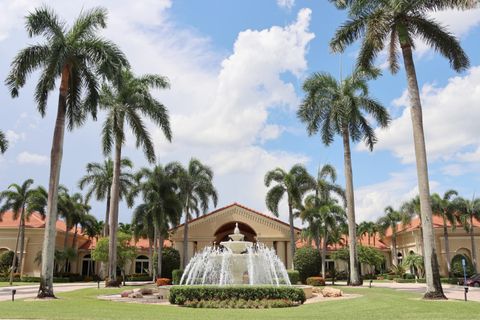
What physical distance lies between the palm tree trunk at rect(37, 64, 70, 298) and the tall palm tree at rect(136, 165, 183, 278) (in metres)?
18.9

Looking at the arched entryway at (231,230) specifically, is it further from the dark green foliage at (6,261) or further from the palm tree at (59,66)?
the palm tree at (59,66)

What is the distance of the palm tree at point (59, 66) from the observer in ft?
64.8

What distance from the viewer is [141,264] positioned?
2285 inches

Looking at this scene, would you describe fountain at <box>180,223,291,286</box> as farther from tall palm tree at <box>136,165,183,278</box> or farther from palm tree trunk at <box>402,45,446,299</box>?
tall palm tree at <box>136,165,183,278</box>

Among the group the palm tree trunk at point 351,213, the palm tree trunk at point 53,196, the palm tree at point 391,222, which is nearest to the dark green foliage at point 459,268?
the palm tree at point 391,222

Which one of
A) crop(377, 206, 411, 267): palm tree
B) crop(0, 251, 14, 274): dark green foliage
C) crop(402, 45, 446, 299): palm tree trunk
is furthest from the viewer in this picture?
crop(377, 206, 411, 267): palm tree

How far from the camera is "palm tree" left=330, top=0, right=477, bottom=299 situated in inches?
683

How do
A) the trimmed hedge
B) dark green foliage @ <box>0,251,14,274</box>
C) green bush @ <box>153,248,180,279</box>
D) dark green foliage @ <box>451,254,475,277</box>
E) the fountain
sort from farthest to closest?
dark green foliage @ <box>0,251,14,274</box> < dark green foliage @ <box>451,254,475,277</box> < green bush @ <box>153,248,180,279</box> < the fountain < the trimmed hedge

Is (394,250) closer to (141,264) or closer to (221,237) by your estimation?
(221,237)

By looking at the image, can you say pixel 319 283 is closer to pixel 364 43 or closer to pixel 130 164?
pixel 364 43

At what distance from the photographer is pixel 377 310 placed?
13.2 m

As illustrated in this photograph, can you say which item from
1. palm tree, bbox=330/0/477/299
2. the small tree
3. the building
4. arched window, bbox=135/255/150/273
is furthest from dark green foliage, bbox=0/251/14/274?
palm tree, bbox=330/0/477/299

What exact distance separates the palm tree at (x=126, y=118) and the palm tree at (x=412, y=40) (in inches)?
542

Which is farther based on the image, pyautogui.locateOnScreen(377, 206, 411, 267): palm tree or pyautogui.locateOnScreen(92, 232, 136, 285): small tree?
pyautogui.locateOnScreen(377, 206, 411, 267): palm tree
